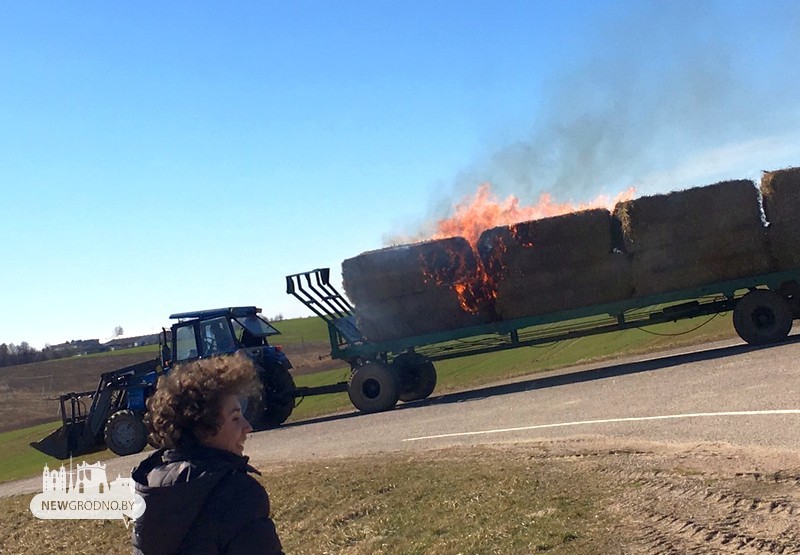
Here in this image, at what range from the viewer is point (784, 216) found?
17891 millimetres

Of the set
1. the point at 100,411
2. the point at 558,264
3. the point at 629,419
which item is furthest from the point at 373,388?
the point at 629,419

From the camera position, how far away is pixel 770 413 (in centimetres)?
983

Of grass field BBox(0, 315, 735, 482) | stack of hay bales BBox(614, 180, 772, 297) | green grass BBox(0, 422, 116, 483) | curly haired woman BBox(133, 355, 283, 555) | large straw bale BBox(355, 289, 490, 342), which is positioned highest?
stack of hay bales BBox(614, 180, 772, 297)

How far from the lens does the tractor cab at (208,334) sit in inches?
777

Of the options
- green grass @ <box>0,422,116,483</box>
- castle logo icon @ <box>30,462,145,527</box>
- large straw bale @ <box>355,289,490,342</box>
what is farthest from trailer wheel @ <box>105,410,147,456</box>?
large straw bale @ <box>355,289,490,342</box>

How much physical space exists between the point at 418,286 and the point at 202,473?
16.5 metres

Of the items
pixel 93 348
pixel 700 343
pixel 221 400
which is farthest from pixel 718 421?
pixel 93 348

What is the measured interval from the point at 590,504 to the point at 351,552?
248 centimetres

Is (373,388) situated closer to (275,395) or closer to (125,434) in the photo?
(275,395)

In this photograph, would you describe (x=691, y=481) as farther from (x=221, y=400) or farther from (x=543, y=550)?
(x=221, y=400)

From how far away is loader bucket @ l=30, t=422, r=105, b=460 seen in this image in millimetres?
21094

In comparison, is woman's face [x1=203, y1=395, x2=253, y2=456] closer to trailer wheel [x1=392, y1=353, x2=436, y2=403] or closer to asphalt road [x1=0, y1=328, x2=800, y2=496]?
asphalt road [x1=0, y1=328, x2=800, y2=496]

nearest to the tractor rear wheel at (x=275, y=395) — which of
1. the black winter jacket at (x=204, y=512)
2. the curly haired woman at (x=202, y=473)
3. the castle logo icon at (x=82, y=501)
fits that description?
the castle logo icon at (x=82, y=501)

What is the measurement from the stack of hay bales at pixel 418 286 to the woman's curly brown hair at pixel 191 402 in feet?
52.7
